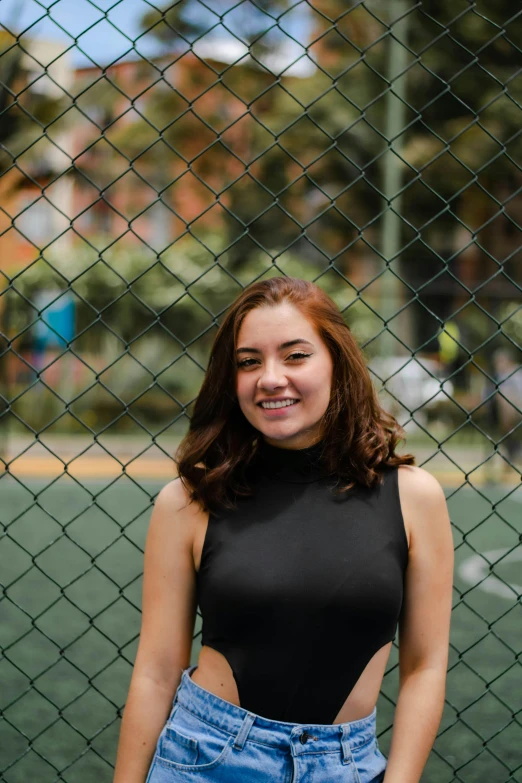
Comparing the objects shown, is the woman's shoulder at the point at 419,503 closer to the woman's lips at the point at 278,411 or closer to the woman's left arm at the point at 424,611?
the woman's left arm at the point at 424,611

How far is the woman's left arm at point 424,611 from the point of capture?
176cm

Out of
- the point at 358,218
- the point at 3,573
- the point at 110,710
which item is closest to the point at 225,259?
the point at 358,218

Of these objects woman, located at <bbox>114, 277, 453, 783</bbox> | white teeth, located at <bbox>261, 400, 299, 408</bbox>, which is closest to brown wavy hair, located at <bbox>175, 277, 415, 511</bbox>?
woman, located at <bbox>114, 277, 453, 783</bbox>

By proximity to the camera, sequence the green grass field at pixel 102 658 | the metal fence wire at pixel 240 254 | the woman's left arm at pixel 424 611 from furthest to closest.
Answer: the metal fence wire at pixel 240 254, the green grass field at pixel 102 658, the woman's left arm at pixel 424 611

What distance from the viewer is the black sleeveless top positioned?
1692 millimetres

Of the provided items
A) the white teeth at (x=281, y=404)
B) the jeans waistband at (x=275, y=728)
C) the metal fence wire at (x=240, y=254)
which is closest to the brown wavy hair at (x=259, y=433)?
the white teeth at (x=281, y=404)

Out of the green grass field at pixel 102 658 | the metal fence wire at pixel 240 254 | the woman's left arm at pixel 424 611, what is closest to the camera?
the woman's left arm at pixel 424 611

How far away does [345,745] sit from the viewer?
5.54 ft

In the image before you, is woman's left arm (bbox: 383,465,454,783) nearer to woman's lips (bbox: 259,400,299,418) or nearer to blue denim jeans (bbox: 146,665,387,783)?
blue denim jeans (bbox: 146,665,387,783)

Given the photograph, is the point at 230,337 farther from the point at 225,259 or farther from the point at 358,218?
the point at 358,218

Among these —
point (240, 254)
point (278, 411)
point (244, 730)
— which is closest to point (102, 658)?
point (244, 730)

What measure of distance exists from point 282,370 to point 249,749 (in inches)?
29.8

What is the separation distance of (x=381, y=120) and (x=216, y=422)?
20.2 metres

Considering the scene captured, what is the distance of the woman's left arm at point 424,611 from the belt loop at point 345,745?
0.11 meters
